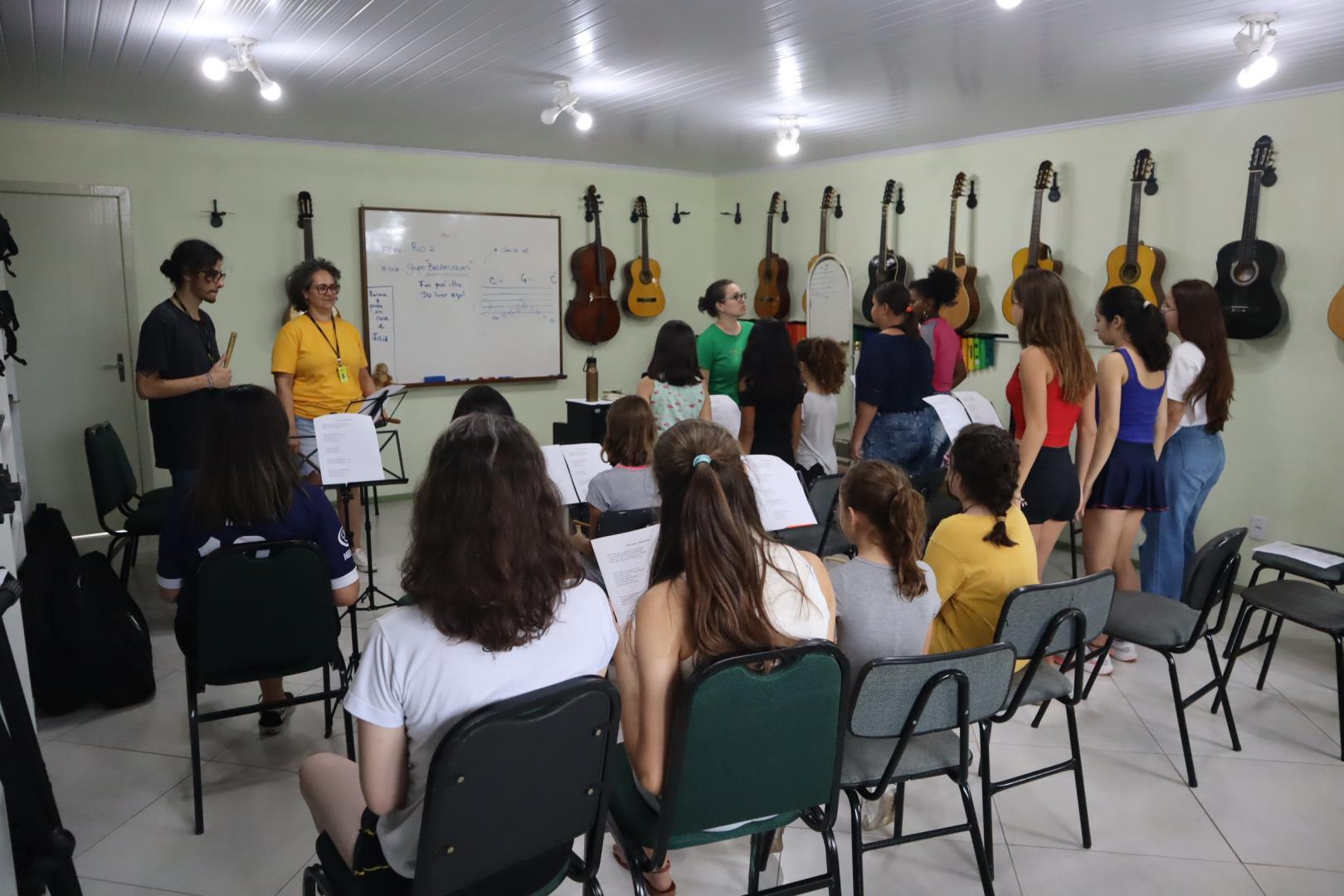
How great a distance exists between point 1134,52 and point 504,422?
3.03 metres

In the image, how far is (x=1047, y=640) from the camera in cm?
206

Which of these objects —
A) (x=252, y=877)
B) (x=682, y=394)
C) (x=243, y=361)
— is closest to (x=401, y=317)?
(x=243, y=361)

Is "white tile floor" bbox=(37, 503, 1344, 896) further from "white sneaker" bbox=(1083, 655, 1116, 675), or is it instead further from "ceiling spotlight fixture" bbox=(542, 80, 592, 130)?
"ceiling spotlight fixture" bbox=(542, 80, 592, 130)

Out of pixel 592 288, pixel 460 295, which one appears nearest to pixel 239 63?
pixel 460 295

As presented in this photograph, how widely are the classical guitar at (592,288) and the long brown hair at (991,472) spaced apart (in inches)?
173

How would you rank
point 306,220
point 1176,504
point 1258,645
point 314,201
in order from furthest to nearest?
point 314,201 < point 306,220 < point 1176,504 < point 1258,645

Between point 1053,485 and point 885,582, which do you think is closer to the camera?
point 885,582

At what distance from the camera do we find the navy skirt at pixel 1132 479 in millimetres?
3242

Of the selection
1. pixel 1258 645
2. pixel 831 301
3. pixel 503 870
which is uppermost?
pixel 831 301

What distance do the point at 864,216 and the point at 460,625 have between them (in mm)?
5029

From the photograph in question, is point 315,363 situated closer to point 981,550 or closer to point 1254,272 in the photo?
point 981,550

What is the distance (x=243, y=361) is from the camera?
535 cm

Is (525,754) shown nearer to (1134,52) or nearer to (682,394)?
(682,394)

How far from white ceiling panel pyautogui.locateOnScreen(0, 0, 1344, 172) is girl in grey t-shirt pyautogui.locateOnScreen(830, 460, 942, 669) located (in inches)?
65.5
